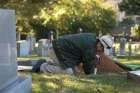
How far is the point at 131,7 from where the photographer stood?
30984 millimetres

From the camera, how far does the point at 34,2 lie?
21719 mm

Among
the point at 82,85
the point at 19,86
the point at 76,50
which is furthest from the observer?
the point at 76,50

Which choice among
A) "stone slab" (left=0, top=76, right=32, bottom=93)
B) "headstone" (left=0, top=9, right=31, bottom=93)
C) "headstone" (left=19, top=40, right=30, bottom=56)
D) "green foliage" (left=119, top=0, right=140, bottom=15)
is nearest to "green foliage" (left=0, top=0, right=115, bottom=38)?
"headstone" (left=19, top=40, right=30, bottom=56)

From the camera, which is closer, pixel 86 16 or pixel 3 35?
pixel 3 35

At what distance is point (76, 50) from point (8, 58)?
650 cm

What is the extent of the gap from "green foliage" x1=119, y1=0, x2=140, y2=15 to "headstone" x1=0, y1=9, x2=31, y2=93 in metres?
22.9

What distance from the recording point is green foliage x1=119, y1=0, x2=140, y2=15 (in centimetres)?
3049

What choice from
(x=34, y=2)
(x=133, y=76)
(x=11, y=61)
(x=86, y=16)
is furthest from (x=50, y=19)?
(x=11, y=61)

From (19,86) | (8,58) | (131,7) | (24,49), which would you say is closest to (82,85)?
(19,86)

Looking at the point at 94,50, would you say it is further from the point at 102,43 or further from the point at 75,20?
the point at 75,20

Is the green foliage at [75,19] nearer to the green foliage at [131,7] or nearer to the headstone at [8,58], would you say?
the green foliage at [131,7]

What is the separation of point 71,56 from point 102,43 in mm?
1112

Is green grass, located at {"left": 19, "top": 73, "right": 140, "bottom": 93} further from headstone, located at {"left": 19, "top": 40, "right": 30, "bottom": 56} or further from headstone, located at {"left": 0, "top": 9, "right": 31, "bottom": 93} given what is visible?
headstone, located at {"left": 19, "top": 40, "right": 30, "bottom": 56}

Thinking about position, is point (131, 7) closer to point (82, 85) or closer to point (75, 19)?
point (75, 19)
